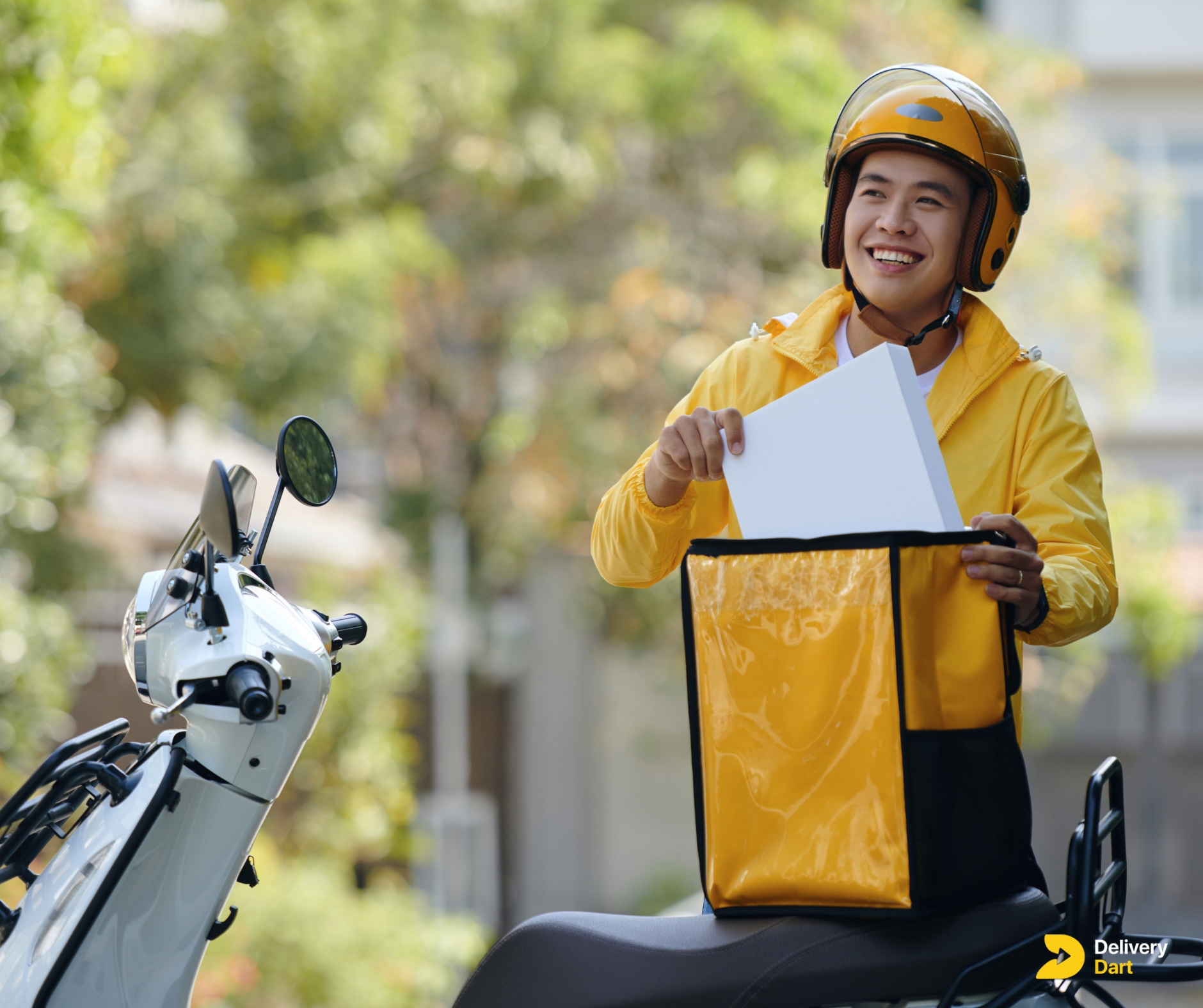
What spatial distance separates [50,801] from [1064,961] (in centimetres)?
113

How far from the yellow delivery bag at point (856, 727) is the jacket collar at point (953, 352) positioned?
0.92 ft

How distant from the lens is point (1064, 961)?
137 cm

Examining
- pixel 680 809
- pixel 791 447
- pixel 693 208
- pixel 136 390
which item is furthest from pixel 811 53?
pixel 791 447

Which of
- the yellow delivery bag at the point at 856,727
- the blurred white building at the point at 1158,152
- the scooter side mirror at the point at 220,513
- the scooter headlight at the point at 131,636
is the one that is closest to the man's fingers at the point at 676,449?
the yellow delivery bag at the point at 856,727

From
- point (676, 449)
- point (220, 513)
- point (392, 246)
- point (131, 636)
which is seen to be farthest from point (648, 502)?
point (392, 246)

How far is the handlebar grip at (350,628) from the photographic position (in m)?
1.66

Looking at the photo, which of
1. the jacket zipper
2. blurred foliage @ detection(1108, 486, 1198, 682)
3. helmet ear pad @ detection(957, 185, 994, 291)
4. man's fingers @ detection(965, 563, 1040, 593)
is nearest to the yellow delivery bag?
man's fingers @ detection(965, 563, 1040, 593)

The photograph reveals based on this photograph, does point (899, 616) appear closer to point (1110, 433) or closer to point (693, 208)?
point (693, 208)

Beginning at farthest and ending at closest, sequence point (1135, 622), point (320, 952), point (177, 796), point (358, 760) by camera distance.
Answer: point (1135, 622)
point (358, 760)
point (320, 952)
point (177, 796)

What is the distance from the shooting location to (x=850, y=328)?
1801 millimetres

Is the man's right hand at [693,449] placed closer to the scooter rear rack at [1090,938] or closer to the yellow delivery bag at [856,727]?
the yellow delivery bag at [856,727]

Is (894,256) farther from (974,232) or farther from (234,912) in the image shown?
(234,912)

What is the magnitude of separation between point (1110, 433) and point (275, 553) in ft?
20.9

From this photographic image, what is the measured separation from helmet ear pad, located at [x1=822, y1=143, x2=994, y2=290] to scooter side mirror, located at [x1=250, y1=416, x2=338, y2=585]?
72 centimetres
